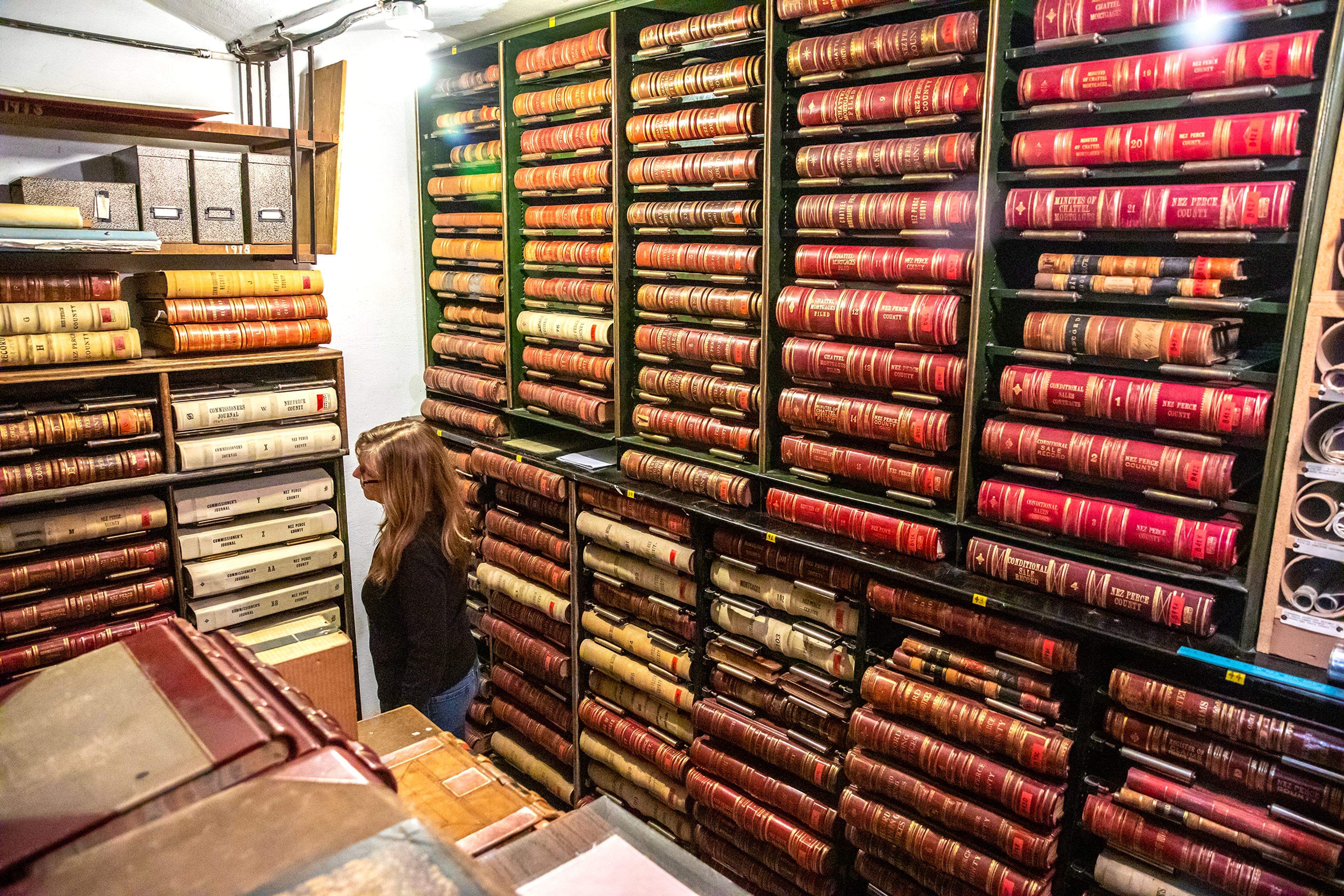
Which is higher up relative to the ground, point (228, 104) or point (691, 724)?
point (228, 104)

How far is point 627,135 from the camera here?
11.5 feet

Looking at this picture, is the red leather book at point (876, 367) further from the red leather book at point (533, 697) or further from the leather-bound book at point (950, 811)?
the red leather book at point (533, 697)

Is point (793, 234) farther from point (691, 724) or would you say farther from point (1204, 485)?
point (691, 724)

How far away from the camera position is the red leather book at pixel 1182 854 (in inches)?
83.1

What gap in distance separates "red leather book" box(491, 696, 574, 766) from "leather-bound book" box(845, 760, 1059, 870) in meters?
1.68

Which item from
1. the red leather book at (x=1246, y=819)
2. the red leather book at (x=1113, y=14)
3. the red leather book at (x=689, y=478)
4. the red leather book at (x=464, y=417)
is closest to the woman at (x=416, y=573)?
the red leather book at (x=689, y=478)

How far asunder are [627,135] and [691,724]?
234cm

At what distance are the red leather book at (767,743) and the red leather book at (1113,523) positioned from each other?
104 centimetres

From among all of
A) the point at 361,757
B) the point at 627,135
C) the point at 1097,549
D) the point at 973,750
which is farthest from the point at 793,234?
the point at 361,757

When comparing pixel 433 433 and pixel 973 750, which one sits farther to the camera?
pixel 433 433

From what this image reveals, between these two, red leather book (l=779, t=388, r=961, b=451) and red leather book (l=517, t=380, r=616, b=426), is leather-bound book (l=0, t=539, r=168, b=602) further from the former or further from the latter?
red leather book (l=779, t=388, r=961, b=451)

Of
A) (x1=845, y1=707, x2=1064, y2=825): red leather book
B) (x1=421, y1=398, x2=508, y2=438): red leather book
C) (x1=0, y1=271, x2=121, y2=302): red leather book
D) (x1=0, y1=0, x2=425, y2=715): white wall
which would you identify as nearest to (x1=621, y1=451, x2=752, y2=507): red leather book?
(x1=845, y1=707, x2=1064, y2=825): red leather book

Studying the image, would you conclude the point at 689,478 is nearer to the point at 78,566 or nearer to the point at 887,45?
the point at 887,45

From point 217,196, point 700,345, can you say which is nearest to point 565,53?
point 700,345
